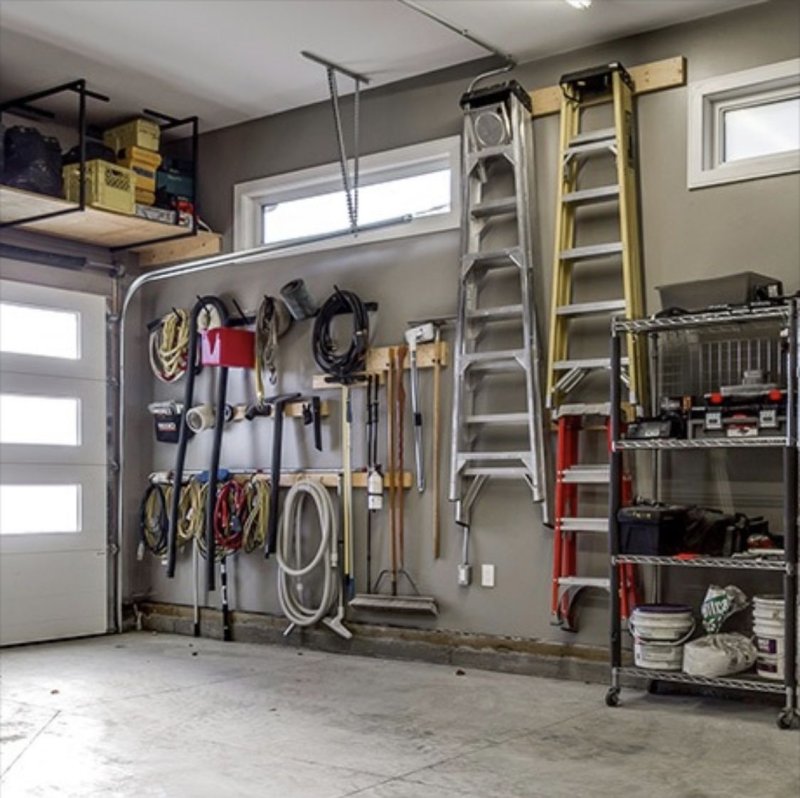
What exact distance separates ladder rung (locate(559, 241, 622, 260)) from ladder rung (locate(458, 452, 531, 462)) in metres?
1.11

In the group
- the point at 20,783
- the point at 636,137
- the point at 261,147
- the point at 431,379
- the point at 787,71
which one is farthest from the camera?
the point at 261,147

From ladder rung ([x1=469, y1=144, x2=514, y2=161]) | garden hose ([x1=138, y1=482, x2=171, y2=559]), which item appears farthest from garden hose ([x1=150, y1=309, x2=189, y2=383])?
ladder rung ([x1=469, y1=144, x2=514, y2=161])

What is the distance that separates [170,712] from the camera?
196 inches

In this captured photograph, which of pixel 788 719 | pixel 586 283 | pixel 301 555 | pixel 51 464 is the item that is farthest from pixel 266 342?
pixel 788 719

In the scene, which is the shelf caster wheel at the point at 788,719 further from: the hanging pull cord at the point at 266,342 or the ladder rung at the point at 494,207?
the hanging pull cord at the point at 266,342

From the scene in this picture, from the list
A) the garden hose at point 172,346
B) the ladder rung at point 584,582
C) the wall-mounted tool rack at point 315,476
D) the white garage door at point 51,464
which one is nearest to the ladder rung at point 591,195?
the wall-mounted tool rack at point 315,476

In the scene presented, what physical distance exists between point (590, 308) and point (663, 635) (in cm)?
175

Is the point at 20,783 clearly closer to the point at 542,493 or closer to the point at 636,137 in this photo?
the point at 542,493

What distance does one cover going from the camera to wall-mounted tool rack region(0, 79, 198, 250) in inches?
257

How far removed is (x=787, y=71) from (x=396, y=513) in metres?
3.30

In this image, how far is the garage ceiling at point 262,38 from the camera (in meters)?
5.54

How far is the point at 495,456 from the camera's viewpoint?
5902 mm

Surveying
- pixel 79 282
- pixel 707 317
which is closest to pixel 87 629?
pixel 79 282

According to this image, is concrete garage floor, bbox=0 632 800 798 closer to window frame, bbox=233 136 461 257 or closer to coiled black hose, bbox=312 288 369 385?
coiled black hose, bbox=312 288 369 385
